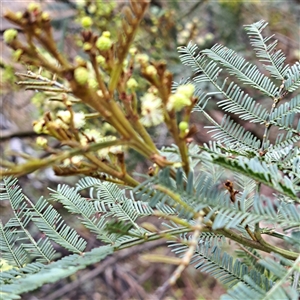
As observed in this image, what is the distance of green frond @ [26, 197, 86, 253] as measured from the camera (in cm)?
46

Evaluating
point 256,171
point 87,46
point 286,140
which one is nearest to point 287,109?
point 286,140

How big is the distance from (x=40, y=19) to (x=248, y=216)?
258 millimetres

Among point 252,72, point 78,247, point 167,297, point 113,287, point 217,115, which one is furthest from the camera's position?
point 217,115

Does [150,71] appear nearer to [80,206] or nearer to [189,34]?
[80,206]

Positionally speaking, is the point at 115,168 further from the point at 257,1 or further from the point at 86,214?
the point at 257,1

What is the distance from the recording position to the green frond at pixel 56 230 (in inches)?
18.0

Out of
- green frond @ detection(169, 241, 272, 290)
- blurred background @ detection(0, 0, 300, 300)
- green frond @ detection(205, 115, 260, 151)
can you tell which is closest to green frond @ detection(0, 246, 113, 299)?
green frond @ detection(169, 241, 272, 290)

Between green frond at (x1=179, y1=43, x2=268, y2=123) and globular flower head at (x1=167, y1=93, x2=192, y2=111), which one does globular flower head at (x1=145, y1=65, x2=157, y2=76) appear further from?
green frond at (x1=179, y1=43, x2=268, y2=123)

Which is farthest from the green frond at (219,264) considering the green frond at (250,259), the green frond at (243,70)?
the green frond at (243,70)

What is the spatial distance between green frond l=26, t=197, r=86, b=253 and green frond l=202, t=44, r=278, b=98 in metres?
0.32

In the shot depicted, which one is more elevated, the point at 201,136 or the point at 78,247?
the point at 78,247

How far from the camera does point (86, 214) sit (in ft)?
1.69

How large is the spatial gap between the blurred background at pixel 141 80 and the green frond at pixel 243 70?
2.79 ft

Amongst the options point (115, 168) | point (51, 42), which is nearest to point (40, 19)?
point (51, 42)
